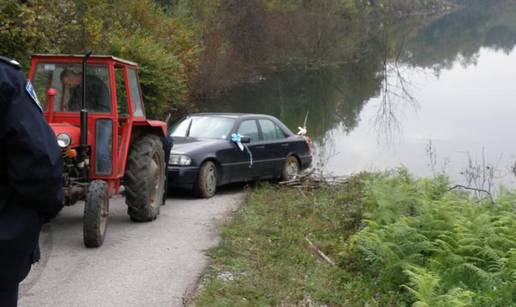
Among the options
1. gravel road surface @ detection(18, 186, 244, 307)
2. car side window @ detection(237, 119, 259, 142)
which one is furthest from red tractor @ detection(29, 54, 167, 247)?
car side window @ detection(237, 119, 259, 142)

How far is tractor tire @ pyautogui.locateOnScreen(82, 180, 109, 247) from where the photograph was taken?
311 inches

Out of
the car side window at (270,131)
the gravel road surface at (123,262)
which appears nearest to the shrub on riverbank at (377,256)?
the gravel road surface at (123,262)

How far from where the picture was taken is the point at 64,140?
8.14 m

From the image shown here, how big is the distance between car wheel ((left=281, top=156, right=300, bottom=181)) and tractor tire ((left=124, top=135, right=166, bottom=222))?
5.11m

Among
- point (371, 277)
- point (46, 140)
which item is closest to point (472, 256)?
point (371, 277)

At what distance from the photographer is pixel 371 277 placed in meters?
7.89

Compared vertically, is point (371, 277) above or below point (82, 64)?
below

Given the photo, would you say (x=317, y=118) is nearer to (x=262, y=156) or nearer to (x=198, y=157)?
(x=262, y=156)

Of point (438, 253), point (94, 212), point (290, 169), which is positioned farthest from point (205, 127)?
point (438, 253)

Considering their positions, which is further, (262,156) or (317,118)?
(317,118)

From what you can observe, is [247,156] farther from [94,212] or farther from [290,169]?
[94,212]

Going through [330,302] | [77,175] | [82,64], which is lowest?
[330,302]

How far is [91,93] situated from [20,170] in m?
6.11

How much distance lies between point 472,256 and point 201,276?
280 cm
